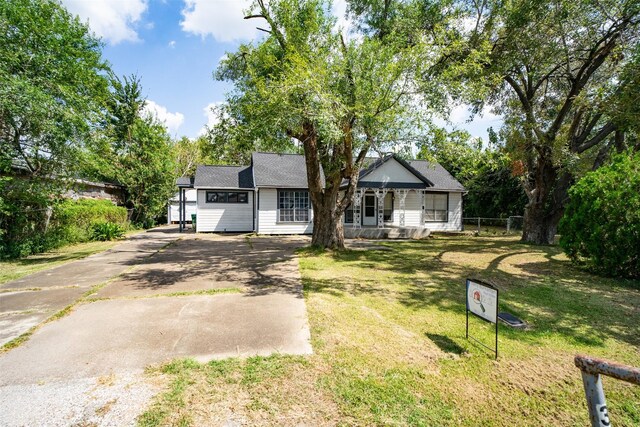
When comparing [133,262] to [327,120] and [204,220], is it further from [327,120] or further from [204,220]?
[204,220]

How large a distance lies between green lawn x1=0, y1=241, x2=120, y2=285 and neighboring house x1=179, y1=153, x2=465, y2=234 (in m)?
6.79

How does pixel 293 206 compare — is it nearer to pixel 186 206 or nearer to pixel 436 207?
pixel 436 207

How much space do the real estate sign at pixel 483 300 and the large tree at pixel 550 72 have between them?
6787 millimetres

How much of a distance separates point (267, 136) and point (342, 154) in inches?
113

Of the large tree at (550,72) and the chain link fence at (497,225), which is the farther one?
the chain link fence at (497,225)

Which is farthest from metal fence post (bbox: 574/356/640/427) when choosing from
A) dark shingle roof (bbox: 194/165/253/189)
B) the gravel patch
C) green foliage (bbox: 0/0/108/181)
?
dark shingle roof (bbox: 194/165/253/189)

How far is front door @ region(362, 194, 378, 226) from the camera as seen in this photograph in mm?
19156

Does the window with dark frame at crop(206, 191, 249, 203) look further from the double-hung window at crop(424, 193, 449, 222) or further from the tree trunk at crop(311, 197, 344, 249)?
the double-hung window at crop(424, 193, 449, 222)

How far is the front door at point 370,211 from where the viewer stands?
62.8 feet

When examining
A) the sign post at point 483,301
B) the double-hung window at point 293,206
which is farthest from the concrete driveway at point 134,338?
the double-hung window at point 293,206

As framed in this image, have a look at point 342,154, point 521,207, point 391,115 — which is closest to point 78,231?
point 342,154

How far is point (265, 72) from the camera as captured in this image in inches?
377

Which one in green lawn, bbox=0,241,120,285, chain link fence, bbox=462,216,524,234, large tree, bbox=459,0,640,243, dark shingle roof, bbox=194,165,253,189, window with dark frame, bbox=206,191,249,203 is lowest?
green lawn, bbox=0,241,120,285

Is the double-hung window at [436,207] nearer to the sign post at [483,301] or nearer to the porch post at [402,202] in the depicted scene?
the porch post at [402,202]
